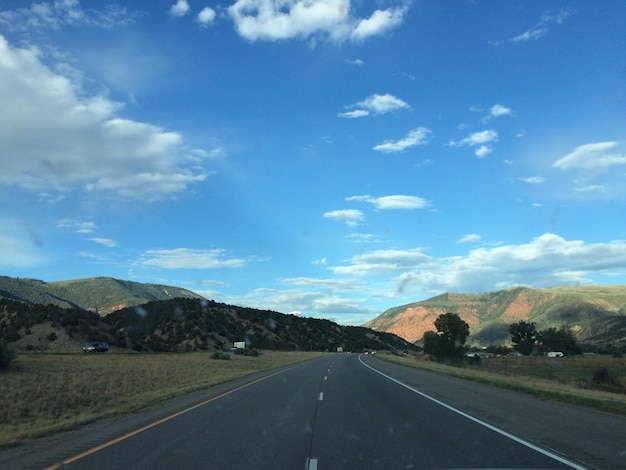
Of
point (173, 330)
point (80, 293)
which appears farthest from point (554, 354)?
point (80, 293)

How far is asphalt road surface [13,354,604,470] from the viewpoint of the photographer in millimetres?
7938

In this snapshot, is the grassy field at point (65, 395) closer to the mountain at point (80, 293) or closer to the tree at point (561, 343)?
the tree at point (561, 343)

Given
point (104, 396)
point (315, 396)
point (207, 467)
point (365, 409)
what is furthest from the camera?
point (104, 396)

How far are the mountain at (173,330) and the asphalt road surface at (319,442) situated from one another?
110 ft

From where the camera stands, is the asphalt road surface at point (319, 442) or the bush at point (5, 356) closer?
the asphalt road surface at point (319, 442)

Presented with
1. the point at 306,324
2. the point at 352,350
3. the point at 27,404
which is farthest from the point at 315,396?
the point at 306,324

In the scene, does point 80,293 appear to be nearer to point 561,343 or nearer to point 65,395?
point 561,343

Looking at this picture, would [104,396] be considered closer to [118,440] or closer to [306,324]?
[118,440]

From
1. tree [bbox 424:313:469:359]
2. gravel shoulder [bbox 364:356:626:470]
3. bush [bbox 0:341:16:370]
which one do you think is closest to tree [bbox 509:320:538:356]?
tree [bbox 424:313:469:359]

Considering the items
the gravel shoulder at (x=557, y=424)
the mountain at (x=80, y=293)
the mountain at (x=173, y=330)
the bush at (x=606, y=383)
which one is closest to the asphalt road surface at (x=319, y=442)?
the gravel shoulder at (x=557, y=424)

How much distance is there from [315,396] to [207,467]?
37.2 ft

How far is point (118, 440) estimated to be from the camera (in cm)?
1018

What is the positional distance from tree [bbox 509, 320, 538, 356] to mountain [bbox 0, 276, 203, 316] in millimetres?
92128

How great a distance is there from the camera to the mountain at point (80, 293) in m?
134
